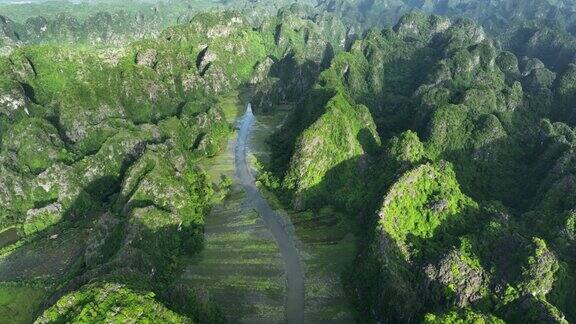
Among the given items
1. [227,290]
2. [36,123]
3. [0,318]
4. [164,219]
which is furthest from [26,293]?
[36,123]

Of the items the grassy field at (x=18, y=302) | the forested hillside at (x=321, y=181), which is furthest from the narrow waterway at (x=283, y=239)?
the grassy field at (x=18, y=302)

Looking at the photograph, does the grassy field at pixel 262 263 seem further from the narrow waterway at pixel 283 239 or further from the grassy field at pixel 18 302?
the grassy field at pixel 18 302

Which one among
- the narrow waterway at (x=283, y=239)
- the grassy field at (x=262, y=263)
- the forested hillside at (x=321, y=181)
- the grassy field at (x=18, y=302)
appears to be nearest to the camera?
the forested hillside at (x=321, y=181)

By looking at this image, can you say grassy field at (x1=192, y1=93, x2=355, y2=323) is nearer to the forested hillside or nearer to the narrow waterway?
the narrow waterway

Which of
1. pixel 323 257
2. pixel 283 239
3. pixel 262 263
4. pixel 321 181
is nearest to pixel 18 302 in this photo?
pixel 262 263

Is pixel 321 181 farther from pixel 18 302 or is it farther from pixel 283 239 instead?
pixel 18 302

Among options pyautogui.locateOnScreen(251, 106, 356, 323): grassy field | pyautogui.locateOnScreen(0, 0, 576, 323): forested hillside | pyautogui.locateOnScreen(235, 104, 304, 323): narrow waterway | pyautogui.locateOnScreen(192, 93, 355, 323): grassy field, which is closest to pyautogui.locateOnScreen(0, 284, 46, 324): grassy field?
pyautogui.locateOnScreen(0, 0, 576, 323): forested hillside
